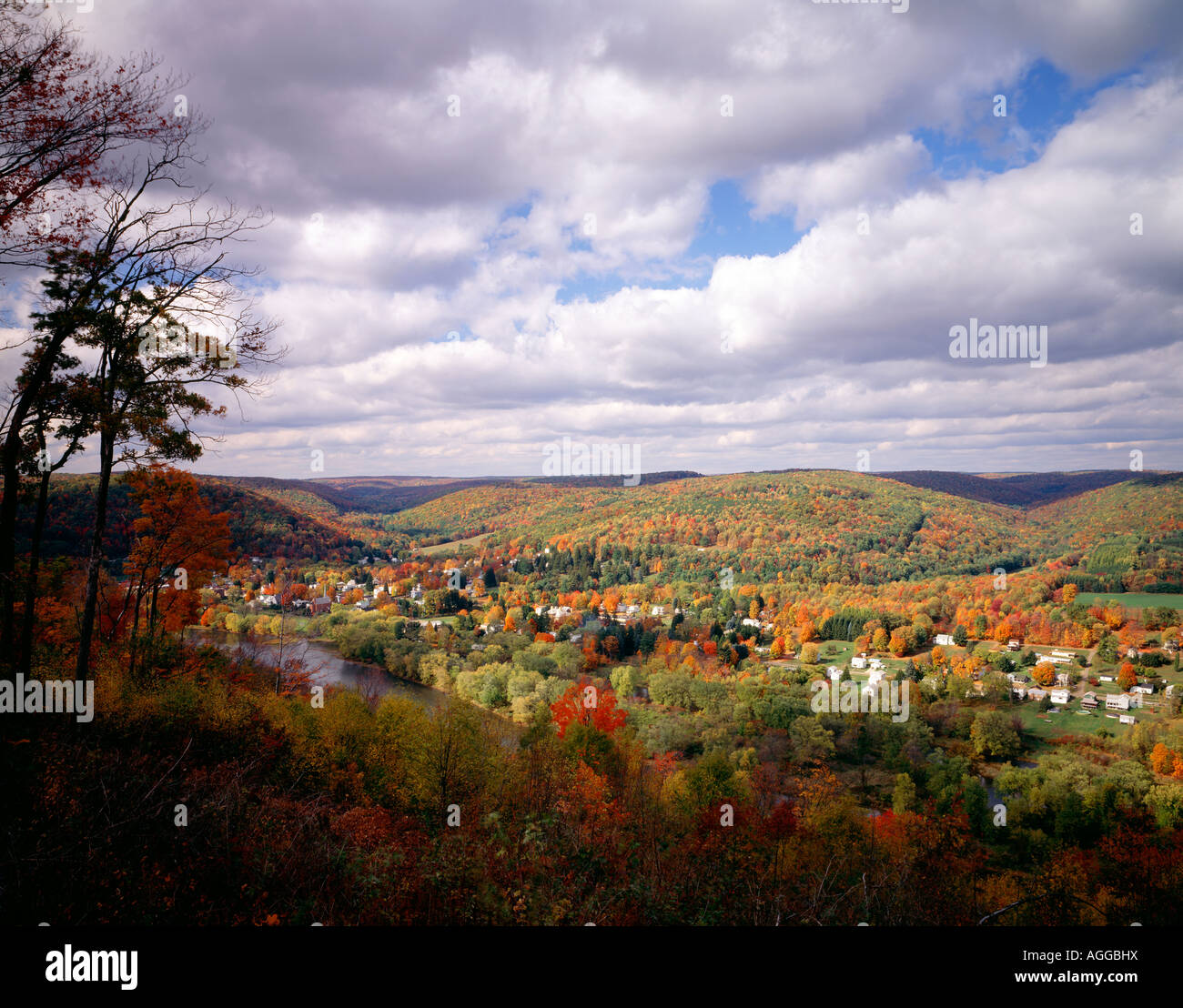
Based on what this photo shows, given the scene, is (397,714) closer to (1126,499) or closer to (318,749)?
(318,749)

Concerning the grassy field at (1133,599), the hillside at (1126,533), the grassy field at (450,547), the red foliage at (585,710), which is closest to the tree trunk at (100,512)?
the red foliage at (585,710)

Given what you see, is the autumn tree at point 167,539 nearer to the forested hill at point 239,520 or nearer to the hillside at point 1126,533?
the forested hill at point 239,520

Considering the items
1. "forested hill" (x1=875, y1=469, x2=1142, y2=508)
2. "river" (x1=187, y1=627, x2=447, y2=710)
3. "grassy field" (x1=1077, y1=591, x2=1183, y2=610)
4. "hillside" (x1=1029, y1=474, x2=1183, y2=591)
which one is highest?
"forested hill" (x1=875, y1=469, x2=1142, y2=508)

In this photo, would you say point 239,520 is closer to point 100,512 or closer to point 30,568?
point 100,512

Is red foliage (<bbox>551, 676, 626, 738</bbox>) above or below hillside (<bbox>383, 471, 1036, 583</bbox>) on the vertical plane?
below

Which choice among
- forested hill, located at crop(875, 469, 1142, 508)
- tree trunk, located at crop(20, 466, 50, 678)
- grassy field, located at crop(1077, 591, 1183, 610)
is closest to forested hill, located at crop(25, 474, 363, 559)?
tree trunk, located at crop(20, 466, 50, 678)

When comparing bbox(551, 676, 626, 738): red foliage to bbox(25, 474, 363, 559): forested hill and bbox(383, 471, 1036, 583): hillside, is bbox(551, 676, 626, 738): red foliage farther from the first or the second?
bbox(383, 471, 1036, 583): hillside
